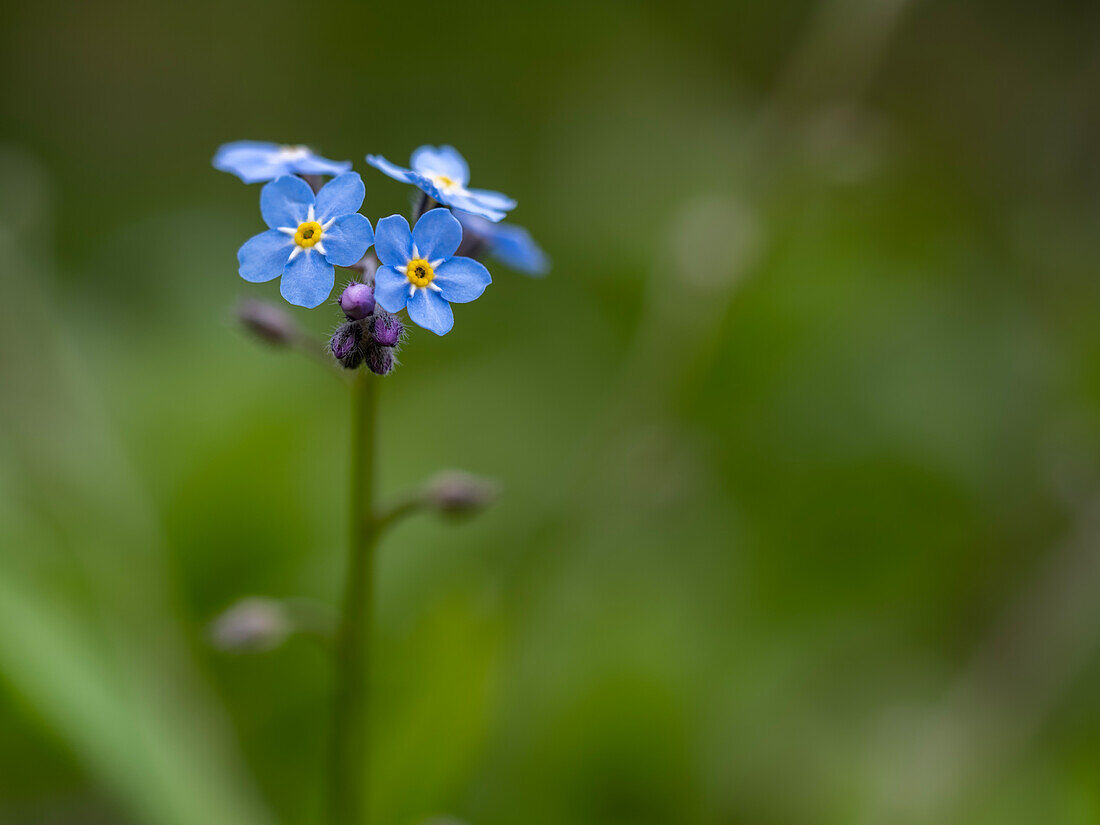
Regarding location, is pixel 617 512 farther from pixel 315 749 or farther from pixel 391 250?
pixel 391 250

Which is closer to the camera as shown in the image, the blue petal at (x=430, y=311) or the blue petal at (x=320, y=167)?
the blue petal at (x=430, y=311)

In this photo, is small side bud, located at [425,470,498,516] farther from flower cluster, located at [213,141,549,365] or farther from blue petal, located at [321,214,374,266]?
blue petal, located at [321,214,374,266]

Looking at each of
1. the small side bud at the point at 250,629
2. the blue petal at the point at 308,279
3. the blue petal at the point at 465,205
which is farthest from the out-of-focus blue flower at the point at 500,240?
the small side bud at the point at 250,629

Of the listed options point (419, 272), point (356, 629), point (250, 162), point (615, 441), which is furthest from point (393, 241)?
point (615, 441)

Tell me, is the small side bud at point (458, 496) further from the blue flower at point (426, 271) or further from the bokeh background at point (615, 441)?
the bokeh background at point (615, 441)

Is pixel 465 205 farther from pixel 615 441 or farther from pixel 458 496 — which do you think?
pixel 615 441

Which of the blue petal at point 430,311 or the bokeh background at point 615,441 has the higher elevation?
the bokeh background at point 615,441
